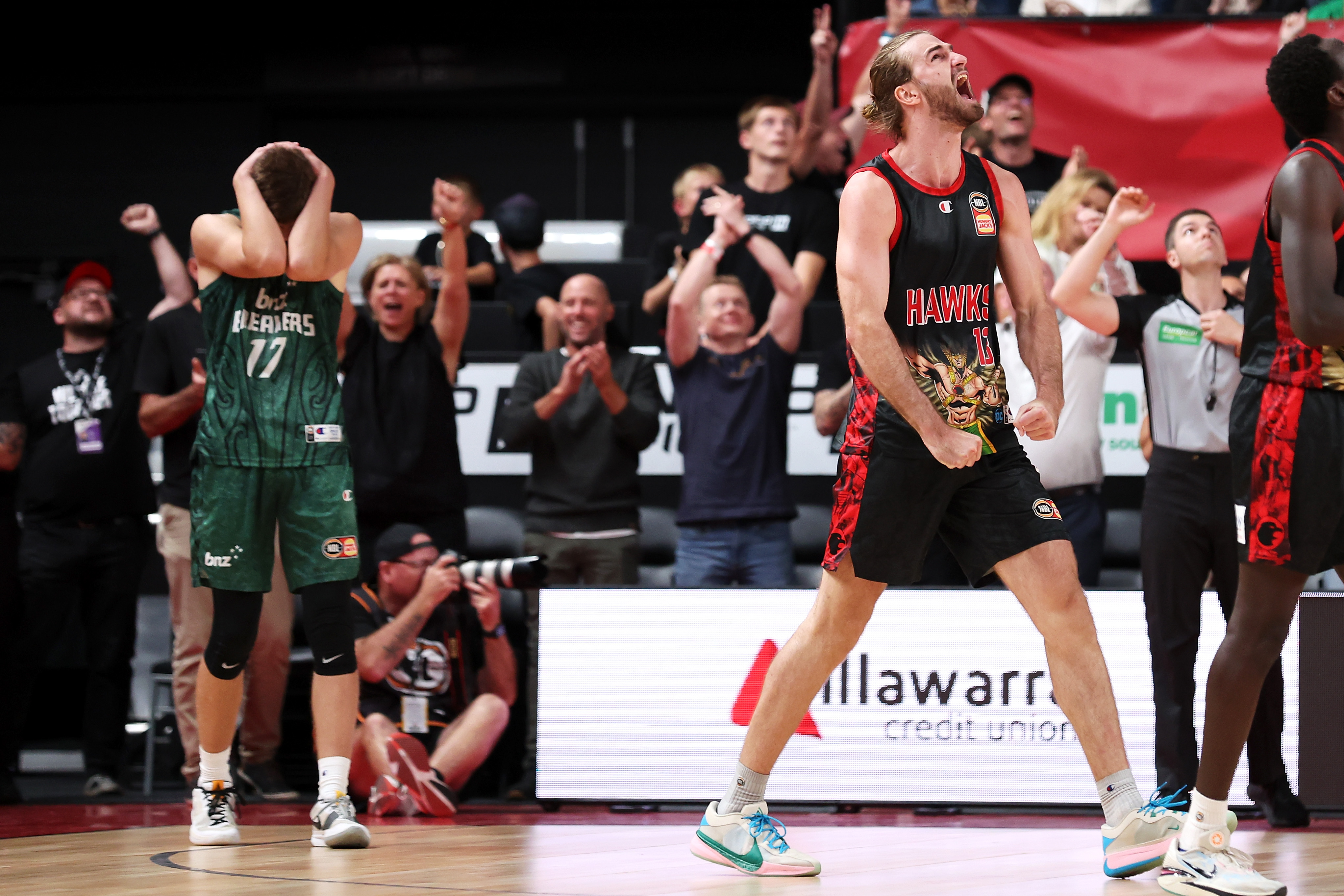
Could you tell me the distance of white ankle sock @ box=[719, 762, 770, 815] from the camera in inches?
134

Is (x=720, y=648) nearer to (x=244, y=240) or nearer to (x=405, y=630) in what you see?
(x=405, y=630)

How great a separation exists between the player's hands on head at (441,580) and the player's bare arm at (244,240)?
155 cm

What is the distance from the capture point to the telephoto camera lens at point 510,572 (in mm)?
5137

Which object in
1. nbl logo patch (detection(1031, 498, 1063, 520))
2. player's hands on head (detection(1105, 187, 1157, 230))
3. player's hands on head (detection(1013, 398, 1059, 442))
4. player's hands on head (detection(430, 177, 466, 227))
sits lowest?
nbl logo patch (detection(1031, 498, 1063, 520))

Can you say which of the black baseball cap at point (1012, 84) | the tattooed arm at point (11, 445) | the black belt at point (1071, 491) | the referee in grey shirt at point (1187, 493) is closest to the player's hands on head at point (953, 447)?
the referee in grey shirt at point (1187, 493)

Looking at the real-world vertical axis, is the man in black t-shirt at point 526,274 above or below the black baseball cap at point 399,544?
above

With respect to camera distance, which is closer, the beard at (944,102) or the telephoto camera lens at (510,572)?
the beard at (944,102)

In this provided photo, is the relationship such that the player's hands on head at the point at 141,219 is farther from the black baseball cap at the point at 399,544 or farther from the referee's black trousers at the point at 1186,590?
the referee's black trousers at the point at 1186,590

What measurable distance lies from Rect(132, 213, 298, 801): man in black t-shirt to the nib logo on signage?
1762 millimetres

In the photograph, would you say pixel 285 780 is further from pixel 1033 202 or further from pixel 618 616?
pixel 1033 202

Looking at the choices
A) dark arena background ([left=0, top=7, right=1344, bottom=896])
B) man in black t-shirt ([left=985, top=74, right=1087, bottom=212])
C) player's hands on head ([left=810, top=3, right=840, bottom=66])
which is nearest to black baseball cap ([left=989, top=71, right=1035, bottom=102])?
man in black t-shirt ([left=985, top=74, right=1087, bottom=212])

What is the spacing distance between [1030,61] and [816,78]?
1.14 metres

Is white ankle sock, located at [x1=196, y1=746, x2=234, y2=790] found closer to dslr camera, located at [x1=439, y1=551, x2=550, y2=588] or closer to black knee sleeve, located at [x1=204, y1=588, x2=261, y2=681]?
black knee sleeve, located at [x1=204, y1=588, x2=261, y2=681]

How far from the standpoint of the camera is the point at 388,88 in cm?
1205
